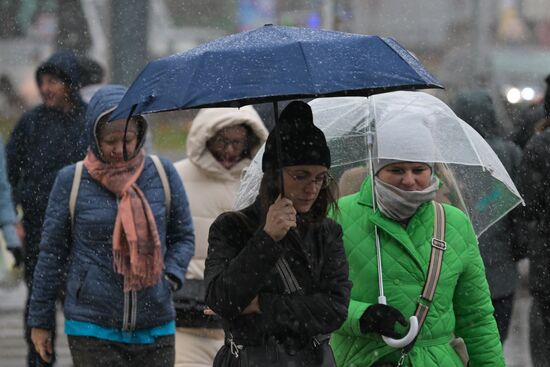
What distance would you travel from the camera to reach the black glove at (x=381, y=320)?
5129 mm

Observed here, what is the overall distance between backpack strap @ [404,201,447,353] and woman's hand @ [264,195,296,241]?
0.89 meters

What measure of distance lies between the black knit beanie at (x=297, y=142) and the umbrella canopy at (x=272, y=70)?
0.51 feet

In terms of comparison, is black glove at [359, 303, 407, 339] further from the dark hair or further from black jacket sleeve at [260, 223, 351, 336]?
the dark hair

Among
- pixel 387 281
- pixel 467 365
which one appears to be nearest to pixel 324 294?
pixel 387 281

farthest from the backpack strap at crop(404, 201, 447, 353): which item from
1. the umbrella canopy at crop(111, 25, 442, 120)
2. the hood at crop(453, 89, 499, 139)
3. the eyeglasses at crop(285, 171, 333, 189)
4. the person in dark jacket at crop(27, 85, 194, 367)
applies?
the hood at crop(453, 89, 499, 139)

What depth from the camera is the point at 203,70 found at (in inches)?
176

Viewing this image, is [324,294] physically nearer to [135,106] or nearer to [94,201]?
[135,106]

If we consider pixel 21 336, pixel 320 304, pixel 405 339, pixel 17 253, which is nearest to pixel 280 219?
pixel 320 304

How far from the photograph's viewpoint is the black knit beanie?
15.8 ft

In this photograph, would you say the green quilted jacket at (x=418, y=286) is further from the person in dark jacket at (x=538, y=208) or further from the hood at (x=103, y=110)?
the person in dark jacket at (x=538, y=208)

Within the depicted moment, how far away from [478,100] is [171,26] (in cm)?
1327

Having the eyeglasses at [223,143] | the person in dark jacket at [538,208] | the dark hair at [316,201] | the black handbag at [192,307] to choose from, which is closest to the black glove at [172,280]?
the black handbag at [192,307]

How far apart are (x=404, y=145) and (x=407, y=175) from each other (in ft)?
0.39

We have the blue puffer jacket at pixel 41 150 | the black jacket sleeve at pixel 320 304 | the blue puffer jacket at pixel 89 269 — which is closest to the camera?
the black jacket sleeve at pixel 320 304
